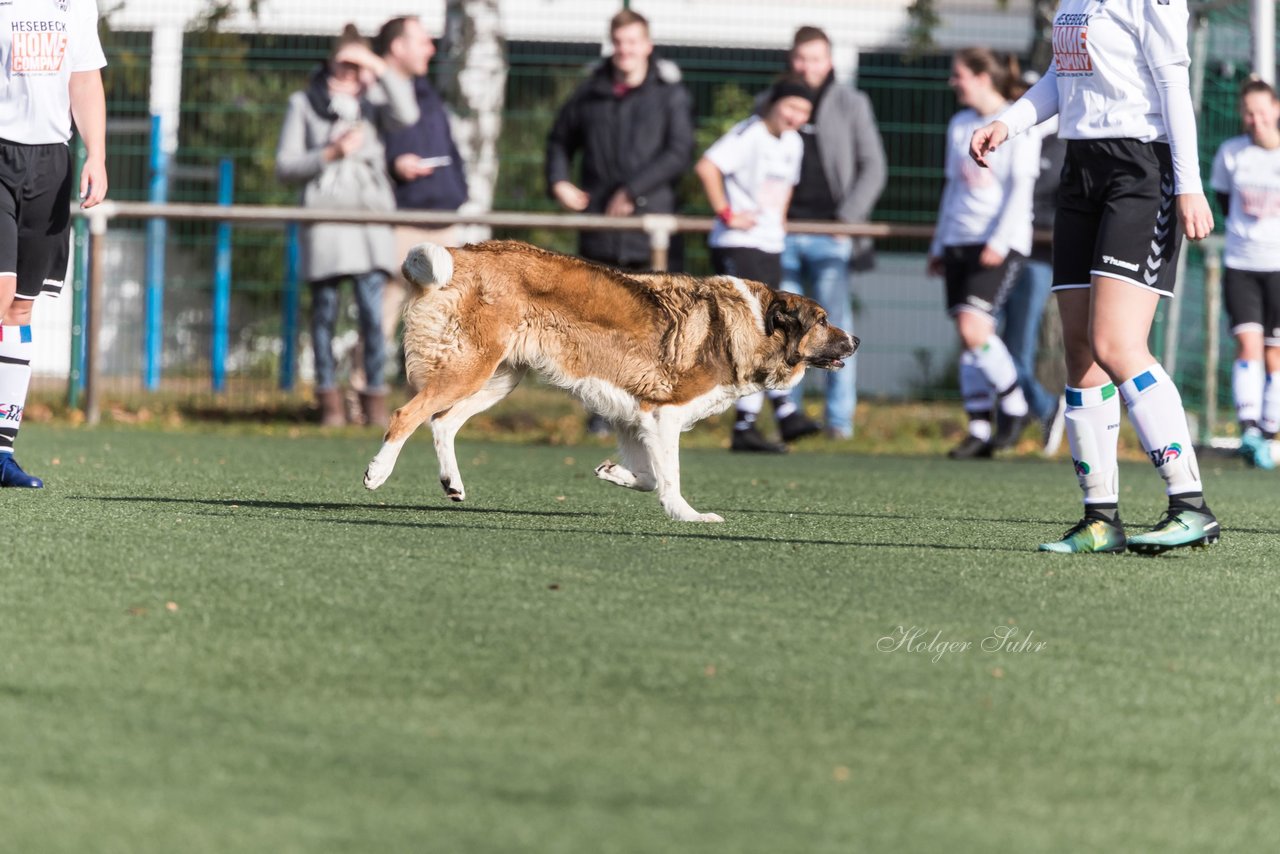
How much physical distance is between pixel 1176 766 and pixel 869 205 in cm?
844

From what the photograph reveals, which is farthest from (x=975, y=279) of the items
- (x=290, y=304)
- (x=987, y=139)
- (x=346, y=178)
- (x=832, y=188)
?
(x=290, y=304)

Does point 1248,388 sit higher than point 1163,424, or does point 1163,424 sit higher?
point 1163,424

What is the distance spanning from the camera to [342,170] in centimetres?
1148

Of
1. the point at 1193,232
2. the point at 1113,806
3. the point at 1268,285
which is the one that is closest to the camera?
the point at 1113,806

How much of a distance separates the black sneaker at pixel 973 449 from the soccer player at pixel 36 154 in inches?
218

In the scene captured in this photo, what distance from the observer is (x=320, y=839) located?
2.61 metres

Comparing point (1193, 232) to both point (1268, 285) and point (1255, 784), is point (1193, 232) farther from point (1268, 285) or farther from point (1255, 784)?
point (1268, 285)

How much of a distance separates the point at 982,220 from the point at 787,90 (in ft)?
4.41

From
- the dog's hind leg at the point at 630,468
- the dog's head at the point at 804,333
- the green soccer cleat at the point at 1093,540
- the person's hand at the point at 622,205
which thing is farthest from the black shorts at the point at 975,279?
the green soccer cleat at the point at 1093,540

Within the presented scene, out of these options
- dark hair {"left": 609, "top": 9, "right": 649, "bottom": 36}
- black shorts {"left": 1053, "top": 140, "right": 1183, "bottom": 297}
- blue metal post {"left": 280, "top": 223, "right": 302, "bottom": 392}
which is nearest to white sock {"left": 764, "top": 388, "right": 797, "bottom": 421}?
dark hair {"left": 609, "top": 9, "right": 649, "bottom": 36}

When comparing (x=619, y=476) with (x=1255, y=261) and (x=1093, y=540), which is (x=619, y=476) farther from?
(x=1255, y=261)

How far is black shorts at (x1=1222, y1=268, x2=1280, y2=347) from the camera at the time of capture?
10.5m

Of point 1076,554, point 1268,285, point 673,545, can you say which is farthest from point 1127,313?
point 1268,285

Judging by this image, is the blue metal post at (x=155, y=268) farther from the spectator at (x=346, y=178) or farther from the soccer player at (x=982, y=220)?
the soccer player at (x=982, y=220)
